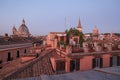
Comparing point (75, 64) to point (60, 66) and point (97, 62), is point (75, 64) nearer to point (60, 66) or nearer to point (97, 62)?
point (60, 66)

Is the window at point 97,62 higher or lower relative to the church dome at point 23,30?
lower

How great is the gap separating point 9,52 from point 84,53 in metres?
13.9

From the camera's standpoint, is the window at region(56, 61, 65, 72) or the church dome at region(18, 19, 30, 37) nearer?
the window at region(56, 61, 65, 72)

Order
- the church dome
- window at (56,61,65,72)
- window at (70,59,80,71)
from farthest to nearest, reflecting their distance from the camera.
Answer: the church dome < window at (70,59,80,71) < window at (56,61,65,72)

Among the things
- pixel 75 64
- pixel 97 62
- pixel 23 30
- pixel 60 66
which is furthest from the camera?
pixel 23 30

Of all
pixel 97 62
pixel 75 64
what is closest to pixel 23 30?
pixel 97 62

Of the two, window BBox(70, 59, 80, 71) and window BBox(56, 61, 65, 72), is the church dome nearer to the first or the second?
window BBox(70, 59, 80, 71)

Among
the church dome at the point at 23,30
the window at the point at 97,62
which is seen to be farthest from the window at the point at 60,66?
the church dome at the point at 23,30

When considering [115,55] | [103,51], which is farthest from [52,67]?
[115,55]

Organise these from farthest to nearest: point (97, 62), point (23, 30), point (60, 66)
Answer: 1. point (23, 30)
2. point (97, 62)
3. point (60, 66)

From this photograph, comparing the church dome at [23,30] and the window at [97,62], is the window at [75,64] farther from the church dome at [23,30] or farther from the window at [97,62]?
the church dome at [23,30]

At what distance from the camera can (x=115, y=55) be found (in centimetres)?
1597

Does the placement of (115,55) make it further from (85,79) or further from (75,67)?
(85,79)

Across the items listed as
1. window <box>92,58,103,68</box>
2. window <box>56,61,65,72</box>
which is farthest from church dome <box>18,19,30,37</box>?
window <box>56,61,65,72</box>
